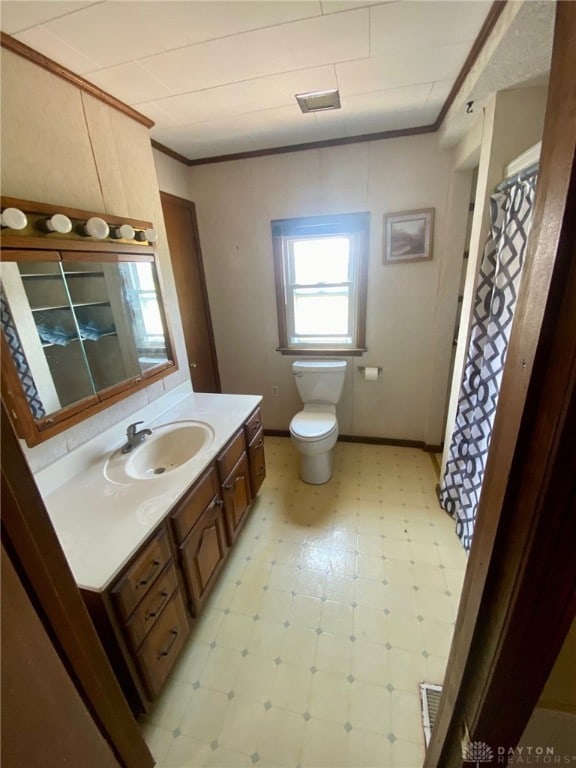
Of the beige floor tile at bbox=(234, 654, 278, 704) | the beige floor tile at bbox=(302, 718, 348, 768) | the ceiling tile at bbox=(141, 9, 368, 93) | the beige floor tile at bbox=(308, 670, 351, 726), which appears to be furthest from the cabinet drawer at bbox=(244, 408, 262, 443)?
the ceiling tile at bbox=(141, 9, 368, 93)

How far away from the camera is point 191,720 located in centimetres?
125

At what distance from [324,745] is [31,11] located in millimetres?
2643

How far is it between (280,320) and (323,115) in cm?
138

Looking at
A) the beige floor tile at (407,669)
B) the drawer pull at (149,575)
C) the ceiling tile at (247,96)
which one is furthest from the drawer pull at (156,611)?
the ceiling tile at (247,96)

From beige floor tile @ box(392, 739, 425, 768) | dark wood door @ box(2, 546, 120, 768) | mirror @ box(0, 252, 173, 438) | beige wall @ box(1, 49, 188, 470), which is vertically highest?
beige wall @ box(1, 49, 188, 470)

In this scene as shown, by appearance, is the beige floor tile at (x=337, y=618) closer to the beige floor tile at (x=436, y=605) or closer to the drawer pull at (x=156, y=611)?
the beige floor tile at (x=436, y=605)

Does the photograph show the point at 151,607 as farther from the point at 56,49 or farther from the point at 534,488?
the point at 56,49

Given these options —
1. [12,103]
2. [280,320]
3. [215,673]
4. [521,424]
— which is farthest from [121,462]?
[280,320]

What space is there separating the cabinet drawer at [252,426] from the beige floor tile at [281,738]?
119cm

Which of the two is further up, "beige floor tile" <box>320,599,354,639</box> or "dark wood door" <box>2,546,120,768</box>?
"dark wood door" <box>2,546,120,768</box>

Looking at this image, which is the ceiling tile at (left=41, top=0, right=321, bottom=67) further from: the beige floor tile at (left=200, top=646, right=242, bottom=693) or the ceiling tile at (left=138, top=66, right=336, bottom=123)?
the beige floor tile at (left=200, top=646, right=242, bottom=693)

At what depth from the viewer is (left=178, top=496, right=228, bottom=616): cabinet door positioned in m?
1.36

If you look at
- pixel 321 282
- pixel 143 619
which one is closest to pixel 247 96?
pixel 321 282

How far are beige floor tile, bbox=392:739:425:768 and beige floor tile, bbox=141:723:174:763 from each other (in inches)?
32.0
